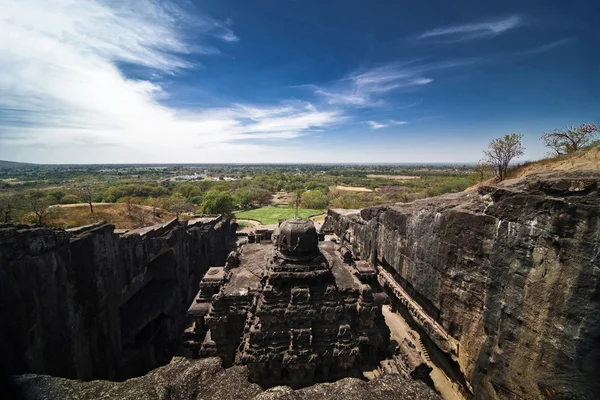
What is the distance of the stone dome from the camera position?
12359 millimetres

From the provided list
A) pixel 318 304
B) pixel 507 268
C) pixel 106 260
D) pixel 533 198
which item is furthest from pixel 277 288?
pixel 533 198

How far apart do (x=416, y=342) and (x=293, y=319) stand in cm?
802

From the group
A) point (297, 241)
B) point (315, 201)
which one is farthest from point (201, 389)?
point (315, 201)

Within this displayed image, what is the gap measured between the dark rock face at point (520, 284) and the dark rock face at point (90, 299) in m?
14.0

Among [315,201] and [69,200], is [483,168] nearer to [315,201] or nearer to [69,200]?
[315,201]

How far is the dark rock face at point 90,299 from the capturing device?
8.14m

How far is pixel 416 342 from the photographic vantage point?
14.2 meters

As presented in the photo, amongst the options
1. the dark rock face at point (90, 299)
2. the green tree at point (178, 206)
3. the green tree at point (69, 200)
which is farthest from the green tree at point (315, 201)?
the dark rock face at point (90, 299)

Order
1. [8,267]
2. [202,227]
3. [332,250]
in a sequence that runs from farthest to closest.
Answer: [202,227] → [332,250] → [8,267]

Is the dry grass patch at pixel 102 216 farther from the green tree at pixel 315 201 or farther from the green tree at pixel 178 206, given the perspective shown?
the green tree at pixel 315 201

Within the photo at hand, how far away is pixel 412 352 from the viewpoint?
11.3 meters

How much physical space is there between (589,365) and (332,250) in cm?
1166

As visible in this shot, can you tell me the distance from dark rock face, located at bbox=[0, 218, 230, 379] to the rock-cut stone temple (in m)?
3.56

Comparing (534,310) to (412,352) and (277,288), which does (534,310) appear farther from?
(277,288)
